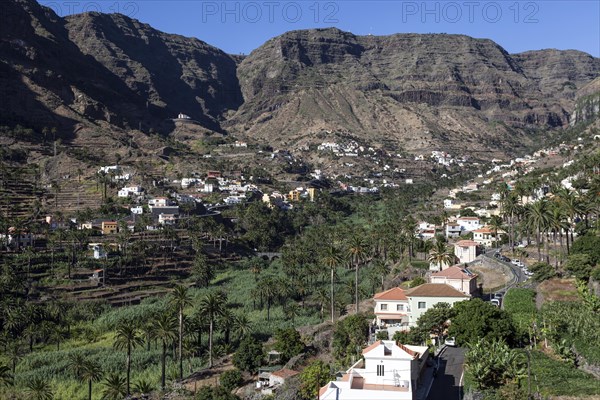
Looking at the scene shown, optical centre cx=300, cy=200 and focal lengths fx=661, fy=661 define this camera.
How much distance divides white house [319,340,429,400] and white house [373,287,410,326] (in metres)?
21.0

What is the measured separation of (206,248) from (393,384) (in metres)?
84.2

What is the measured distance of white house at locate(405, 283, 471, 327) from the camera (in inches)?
2376

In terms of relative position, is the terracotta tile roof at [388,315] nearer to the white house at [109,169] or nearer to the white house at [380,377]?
the white house at [380,377]

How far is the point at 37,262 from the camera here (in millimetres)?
103625

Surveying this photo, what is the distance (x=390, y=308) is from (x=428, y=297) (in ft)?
17.2

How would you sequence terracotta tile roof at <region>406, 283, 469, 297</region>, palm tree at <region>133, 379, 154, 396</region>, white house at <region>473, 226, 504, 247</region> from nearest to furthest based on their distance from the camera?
palm tree at <region>133, 379, 154, 396</region>
terracotta tile roof at <region>406, 283, 469, 297</region>
white house at <region>473, 226, 504, 247</region>

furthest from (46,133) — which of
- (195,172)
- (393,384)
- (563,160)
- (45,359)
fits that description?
(393,384)

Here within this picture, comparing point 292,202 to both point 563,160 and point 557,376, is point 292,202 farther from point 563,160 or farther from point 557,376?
point 557,376

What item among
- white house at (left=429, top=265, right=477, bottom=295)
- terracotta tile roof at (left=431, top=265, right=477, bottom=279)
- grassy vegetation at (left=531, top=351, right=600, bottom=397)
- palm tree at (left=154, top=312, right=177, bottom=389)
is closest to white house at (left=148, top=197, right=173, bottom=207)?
palm tree at (left=154, top=312, right=177, bottom=389)

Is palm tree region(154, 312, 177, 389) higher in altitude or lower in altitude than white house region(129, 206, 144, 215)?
lower

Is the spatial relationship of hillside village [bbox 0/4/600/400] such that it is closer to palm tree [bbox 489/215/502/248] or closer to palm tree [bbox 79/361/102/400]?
palm tree [bbox 79/361/102/400]

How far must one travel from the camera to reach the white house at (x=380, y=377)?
4081cm

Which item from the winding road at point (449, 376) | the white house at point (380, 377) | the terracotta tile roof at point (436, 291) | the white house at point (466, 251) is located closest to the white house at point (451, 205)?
the white house at point (466, 251)

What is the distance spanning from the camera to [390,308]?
6500 centimetres
